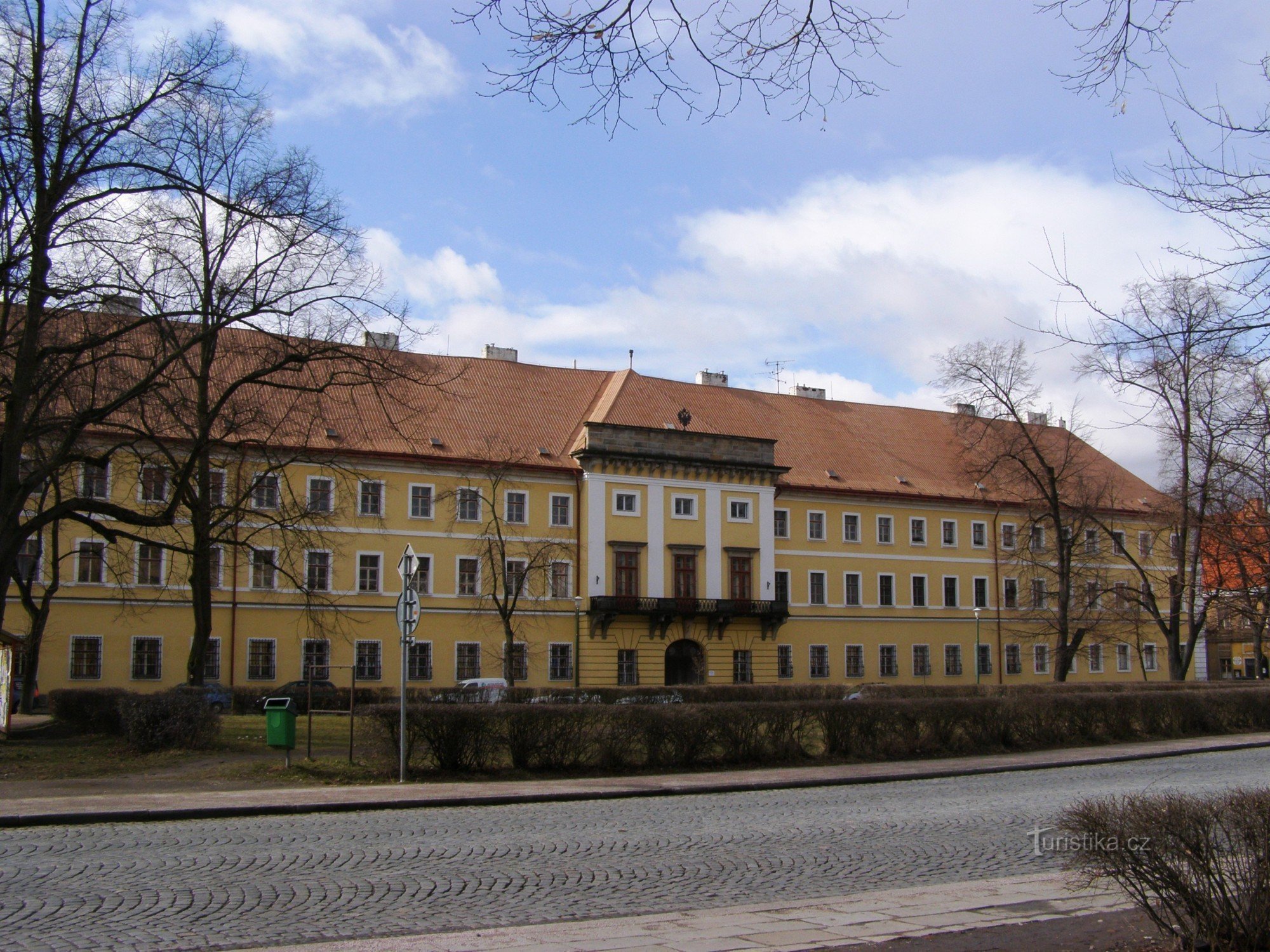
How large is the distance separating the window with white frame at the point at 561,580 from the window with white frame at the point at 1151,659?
36068 mm

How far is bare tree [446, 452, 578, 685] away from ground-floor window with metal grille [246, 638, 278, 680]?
27.9 ft

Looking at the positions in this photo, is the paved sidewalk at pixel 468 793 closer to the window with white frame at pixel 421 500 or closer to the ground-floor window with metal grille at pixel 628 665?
the ground-floor window with metal grille at pixel 628 665

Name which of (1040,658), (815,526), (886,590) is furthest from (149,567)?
(1040,658)

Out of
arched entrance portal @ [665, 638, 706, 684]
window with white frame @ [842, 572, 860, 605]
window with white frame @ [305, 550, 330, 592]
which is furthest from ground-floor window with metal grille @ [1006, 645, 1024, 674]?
window with white frame @ [305, 550, 330, 592]

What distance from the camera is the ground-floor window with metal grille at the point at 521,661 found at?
52219 mm

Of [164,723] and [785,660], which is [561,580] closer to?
[785,660]

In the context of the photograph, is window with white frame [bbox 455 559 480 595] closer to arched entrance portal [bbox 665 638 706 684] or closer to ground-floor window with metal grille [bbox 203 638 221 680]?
arched entrance portal [bbox 665 638 706 684]

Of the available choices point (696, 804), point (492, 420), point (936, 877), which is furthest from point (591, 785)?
point (492, 420)

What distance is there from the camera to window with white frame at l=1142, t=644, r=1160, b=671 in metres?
68.8

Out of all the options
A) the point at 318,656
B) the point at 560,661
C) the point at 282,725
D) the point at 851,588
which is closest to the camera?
the point at 282,725

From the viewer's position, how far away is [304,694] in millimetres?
44094

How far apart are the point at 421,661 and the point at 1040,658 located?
35.2 metres

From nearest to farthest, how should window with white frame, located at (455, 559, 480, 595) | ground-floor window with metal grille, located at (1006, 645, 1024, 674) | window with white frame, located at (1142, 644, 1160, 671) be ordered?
window with white frame, located at (455, 559, 480, 595)
ground-floor window with metal grille, located at (1006, 645, 1024, 674)
window with white frame, located at (1142, 644, 1160, 671)

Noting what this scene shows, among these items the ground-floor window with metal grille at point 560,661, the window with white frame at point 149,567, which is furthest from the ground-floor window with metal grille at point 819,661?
the window with white frame at point 149,567
